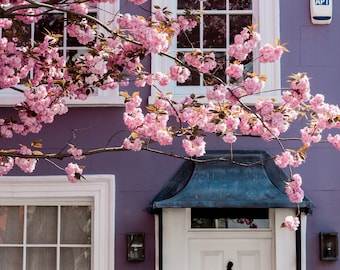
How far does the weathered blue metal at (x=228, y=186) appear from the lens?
829 cm

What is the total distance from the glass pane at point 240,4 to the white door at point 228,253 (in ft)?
7.84

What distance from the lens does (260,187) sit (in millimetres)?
8461

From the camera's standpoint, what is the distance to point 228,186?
336 inches

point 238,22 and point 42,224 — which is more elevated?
point 238,22

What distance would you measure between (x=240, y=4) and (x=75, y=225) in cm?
284

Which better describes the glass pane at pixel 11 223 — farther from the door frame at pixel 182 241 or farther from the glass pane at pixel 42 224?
the door frame at pixel 182 241

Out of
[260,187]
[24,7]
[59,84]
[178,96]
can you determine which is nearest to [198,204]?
[260,187]

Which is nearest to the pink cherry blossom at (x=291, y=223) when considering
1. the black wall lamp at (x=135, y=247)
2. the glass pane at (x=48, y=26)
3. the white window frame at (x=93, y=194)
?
the black wall lamp at (x=135, y=247)

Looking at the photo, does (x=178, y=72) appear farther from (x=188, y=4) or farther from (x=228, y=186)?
(x=188, y=4)

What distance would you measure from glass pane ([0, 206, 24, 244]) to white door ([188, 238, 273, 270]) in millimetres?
1756

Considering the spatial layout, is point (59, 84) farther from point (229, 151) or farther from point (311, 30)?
point (311, 30)

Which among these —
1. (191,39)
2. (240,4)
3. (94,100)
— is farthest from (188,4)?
(94,100)

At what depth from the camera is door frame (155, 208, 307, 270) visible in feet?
28.5

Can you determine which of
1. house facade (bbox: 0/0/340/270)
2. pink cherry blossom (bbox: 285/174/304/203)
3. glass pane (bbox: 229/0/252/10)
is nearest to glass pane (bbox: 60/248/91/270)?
house facade (bbox: 0/0/340/270)
